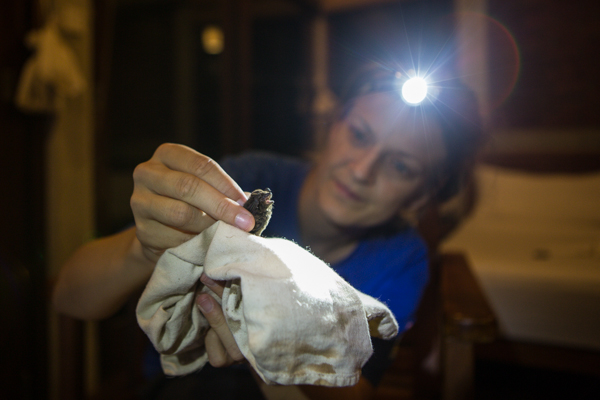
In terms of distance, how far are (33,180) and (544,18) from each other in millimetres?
2653

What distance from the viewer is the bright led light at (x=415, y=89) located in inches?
13.6

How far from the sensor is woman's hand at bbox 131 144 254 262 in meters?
0.30

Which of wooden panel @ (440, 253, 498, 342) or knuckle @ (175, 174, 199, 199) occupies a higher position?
knuckle @ (175, 174, 199, 199)

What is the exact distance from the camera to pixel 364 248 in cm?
57

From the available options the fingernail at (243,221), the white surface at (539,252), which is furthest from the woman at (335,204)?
the white surface at (539,252)

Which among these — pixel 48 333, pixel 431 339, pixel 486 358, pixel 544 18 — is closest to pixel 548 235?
pixel 486 358

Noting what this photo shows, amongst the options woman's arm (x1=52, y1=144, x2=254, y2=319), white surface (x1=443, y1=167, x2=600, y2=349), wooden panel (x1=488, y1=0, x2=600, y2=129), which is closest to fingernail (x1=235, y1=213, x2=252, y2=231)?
woman's arm (x1=52, y1=144, x2=254, y2=319)

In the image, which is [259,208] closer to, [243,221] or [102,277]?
[243,221]

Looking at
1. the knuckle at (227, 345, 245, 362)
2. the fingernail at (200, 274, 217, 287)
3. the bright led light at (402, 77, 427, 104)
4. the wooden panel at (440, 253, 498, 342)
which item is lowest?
the wooden panel at (440, 253, 498, 342)

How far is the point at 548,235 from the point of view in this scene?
145 cm

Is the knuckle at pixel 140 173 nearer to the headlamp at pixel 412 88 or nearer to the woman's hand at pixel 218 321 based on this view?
the woman's hand at pixel 218 321

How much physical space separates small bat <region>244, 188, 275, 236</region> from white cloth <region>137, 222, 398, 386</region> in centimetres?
2

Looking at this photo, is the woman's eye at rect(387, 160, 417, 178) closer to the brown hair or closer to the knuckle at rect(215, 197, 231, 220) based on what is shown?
the brown hair

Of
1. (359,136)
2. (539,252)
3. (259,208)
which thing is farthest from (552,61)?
(259,208)
